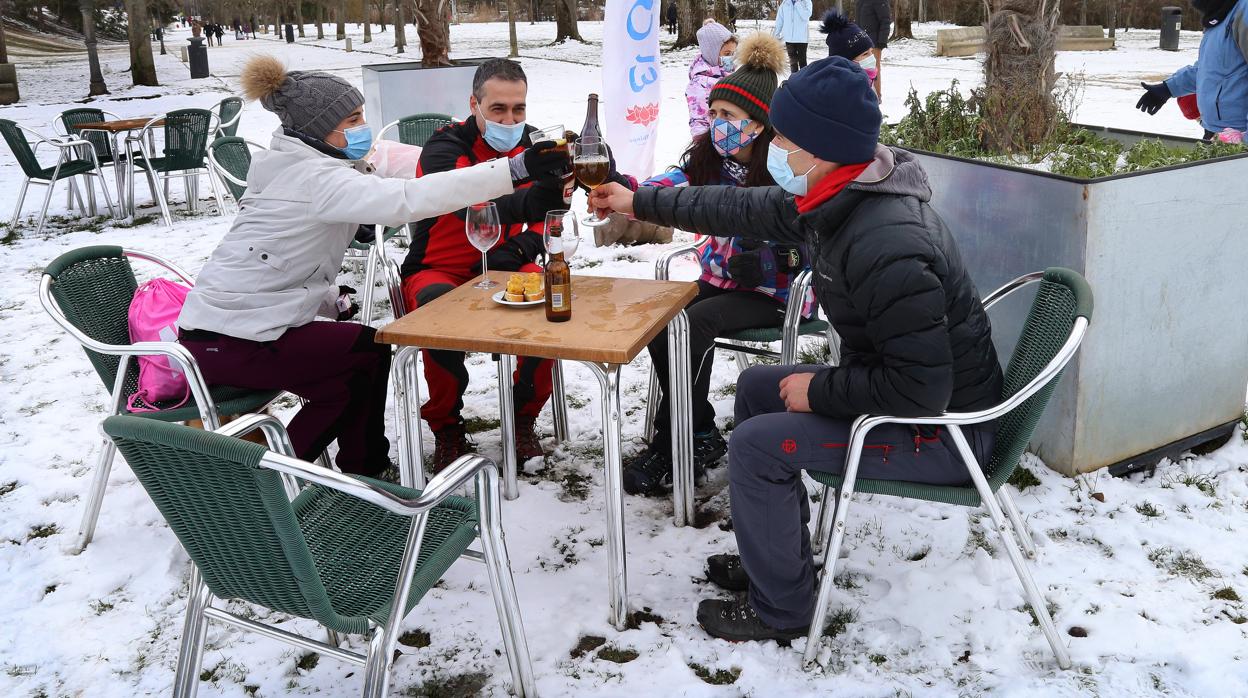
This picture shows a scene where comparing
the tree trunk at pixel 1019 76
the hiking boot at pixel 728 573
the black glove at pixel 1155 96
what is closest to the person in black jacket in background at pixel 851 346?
the hiking boot at pixel 728 573

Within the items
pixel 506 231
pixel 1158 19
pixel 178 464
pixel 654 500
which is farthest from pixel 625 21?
pixel 1158 19

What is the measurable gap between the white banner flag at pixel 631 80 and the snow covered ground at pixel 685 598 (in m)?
2.93

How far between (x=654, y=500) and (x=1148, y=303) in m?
1.84

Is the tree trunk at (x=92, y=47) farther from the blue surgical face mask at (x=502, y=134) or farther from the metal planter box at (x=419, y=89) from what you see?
the blue surgical face mask at (x=502, y=134)

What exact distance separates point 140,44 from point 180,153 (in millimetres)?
15951

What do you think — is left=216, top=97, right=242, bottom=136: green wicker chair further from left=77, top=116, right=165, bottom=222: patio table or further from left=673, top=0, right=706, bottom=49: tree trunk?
left=673, top=0, right=706, bottom=49: tree trunk

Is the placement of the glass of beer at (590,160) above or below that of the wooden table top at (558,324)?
Result: above

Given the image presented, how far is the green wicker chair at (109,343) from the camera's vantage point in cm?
301

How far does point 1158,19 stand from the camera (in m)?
28.3

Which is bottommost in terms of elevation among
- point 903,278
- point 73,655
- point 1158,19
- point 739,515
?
point 73,655

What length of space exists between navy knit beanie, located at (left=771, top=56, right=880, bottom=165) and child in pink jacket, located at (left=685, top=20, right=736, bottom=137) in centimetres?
480

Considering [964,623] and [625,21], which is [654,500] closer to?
[964,623]

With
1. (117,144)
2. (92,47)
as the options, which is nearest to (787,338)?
(117,144)

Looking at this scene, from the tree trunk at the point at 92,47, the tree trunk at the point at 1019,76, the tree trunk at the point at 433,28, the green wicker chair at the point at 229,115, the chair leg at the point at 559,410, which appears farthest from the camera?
the tree trunk at the point at 92,47
